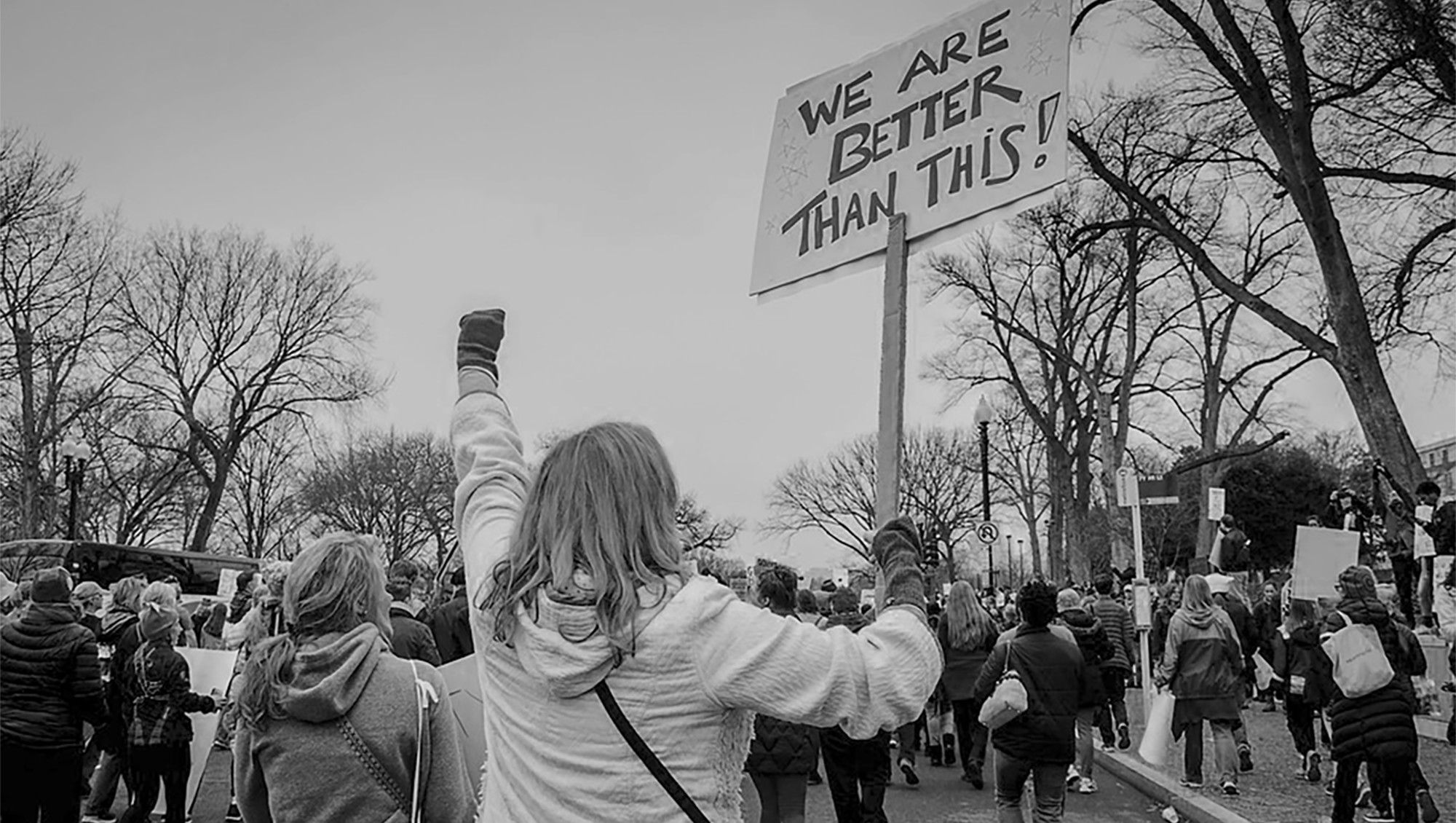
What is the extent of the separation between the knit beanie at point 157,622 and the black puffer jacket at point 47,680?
1258 mm

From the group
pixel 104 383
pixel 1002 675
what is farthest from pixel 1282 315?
pixel 104 383

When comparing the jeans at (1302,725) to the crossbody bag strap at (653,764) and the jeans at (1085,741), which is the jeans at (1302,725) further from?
the crossbody bag strap at (653,764)

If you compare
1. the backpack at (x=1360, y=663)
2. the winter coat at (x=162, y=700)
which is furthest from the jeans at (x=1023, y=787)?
the winter coat at (x=162, y=700)

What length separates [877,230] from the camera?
3650 millimetres

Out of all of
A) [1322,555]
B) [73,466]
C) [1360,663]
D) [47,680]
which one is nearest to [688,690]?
[47,680]

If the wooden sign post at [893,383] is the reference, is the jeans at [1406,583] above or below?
above

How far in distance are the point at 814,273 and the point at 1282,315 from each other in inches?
561

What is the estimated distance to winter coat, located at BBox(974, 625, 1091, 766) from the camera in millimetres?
7195

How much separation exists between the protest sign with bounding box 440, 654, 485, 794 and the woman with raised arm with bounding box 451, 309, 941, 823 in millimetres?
1057

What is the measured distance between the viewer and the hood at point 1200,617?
33.7 ft

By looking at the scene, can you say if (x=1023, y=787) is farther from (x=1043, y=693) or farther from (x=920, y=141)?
(x=920, y=141)

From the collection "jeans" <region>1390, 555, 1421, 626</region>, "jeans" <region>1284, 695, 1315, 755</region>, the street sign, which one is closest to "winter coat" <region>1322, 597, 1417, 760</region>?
"jeans" <region>1284, 695, 1315, 755</region>

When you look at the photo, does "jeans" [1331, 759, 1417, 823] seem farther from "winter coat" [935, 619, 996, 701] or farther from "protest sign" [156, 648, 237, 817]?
"protest sign" [156, 648, 237, 817]

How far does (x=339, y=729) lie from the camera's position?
3.17 m
